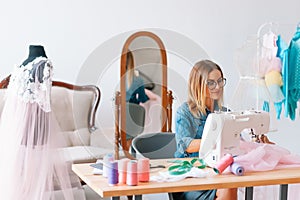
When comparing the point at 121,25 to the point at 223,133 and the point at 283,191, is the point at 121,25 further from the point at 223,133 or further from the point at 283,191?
the point at 283,191

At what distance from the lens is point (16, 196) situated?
2869 mm

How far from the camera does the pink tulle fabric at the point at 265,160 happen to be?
248 cm

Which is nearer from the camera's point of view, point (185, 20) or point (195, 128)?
point (195, 128)

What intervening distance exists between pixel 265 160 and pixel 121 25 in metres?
2.16

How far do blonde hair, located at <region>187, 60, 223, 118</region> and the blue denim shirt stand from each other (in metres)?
0.03

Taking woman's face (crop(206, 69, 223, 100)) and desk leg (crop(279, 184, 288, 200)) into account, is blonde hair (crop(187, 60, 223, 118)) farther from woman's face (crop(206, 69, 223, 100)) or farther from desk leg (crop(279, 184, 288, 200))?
desk leg (crop(279, 184, 288, 200))

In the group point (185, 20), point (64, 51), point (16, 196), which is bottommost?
point (16, 196)

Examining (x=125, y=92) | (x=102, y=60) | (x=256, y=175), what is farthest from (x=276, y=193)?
(x=102, y=60)

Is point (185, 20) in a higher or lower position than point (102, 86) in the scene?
higher

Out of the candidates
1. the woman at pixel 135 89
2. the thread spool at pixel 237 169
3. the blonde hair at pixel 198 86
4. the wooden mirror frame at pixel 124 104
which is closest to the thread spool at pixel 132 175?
the wooden mirror frame at pixel 124 104

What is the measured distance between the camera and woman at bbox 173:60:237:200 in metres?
2.71

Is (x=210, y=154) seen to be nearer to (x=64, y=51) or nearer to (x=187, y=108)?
(x=187, y=108)

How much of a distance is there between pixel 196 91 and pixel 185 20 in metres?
1.82

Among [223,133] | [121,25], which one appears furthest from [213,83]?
[121,25]
